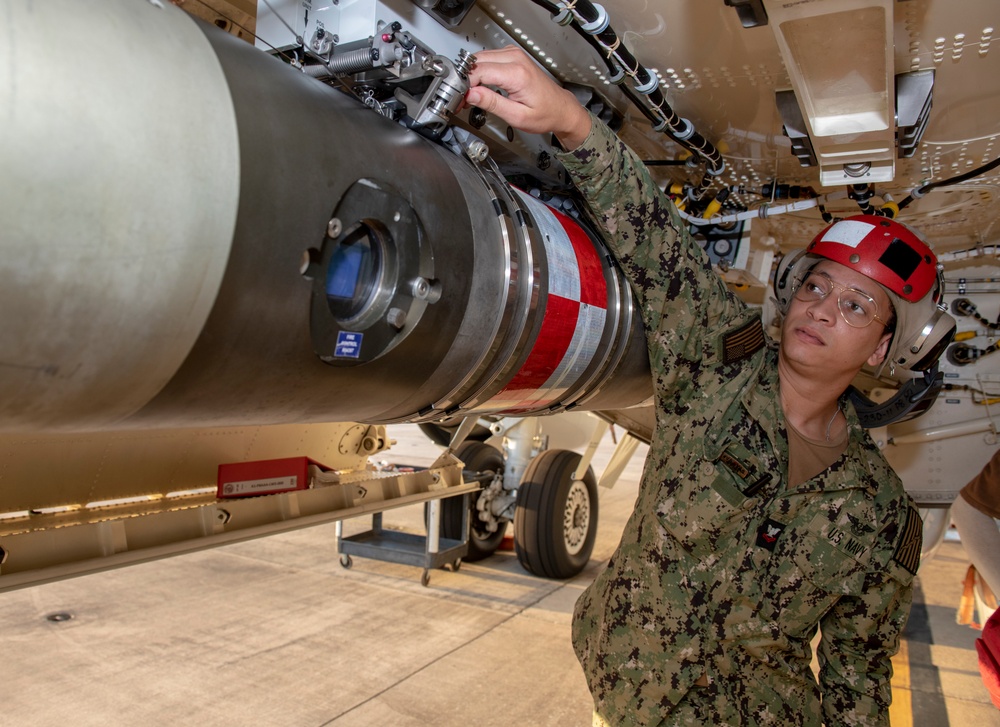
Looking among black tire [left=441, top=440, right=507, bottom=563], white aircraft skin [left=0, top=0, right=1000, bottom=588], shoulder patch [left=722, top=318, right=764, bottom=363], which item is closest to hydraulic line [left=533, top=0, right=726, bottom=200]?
white aircraft skin [left=0, top=0, right=1000, bottom=588]

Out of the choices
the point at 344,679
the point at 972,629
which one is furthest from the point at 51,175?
the point at 972,629

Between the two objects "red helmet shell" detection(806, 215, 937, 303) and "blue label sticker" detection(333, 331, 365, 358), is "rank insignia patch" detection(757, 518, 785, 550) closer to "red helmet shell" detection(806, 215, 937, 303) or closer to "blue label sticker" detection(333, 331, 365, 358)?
"red helmet shell" detection(806, 215, 937, 303)

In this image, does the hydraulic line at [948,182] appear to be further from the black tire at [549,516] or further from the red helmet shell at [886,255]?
the black tire at [549,516]

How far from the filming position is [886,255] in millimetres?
1772

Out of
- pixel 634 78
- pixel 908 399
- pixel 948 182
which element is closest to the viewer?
pixel 634 78

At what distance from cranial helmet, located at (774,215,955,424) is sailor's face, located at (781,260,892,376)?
28 mm

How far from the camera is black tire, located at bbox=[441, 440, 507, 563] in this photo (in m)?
5.11

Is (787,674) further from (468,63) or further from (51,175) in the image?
(51,175)

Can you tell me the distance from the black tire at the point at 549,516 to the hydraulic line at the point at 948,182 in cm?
306

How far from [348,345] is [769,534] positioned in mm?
1172

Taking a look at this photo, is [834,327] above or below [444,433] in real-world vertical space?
above

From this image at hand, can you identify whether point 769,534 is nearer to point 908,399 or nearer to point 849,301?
point 849,301

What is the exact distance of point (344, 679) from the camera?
3.35 metres

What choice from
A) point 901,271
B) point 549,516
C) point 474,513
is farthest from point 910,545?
point 474,513
